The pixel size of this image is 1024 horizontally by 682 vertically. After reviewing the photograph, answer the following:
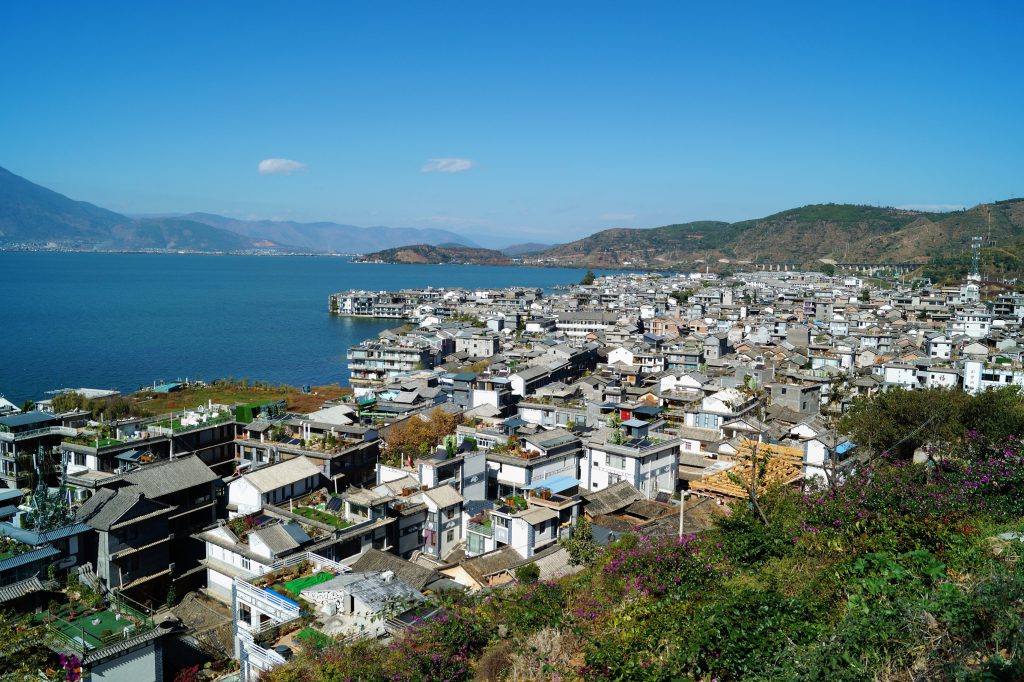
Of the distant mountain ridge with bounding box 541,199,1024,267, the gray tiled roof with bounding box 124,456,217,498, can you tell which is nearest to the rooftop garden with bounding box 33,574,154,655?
the gray tiled roof with bounding box 124,456,217,498

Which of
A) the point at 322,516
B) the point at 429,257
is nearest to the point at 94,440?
the point at 322,516

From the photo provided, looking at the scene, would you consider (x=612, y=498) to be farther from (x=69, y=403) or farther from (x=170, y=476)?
(x=69, y=403)

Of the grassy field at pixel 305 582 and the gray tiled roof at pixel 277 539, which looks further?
the gray tiled roof at pixel 277 539

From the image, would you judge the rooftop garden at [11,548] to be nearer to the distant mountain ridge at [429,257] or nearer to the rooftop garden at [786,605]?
the rooftop garden at [786,605]

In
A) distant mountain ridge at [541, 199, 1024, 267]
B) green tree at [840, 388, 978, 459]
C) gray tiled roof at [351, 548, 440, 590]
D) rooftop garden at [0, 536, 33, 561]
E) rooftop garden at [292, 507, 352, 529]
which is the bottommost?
gray tiled roof at [351, 548, 440, 590]

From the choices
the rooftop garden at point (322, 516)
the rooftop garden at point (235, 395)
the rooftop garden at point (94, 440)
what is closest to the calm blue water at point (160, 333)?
the rooftop garden at point (235, 395)

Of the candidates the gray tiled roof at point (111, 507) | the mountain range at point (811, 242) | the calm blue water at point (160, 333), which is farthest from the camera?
the mountain range at point (811, 242)

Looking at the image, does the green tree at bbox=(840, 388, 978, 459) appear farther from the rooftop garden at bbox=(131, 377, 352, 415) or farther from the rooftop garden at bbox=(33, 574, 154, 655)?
the rooftop garden at bbox=(131, 377, 352, 415)
